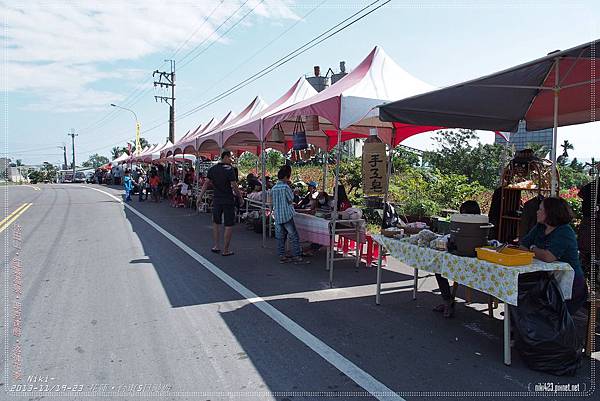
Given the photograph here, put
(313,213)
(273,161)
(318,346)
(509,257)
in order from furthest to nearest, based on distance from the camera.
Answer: (273,161)
(313,213)
(318,346)
(509,257)

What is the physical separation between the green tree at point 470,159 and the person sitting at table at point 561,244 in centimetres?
1257

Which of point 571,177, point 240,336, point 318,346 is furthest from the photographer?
point 571,177

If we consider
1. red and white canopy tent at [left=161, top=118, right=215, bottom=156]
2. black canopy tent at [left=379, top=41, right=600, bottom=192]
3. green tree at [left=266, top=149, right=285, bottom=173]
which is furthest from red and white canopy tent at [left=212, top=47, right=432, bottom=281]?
green tree at [left=266, top=149, right=285, bottom=173]

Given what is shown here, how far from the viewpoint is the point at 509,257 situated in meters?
3.70

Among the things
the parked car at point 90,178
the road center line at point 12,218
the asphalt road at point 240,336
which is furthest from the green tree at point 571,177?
the parked car at point 90,178

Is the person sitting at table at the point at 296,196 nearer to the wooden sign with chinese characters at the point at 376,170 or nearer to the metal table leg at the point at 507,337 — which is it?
the wooden sign with chinese characters at the point at 376,170

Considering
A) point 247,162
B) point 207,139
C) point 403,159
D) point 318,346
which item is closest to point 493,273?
point 318,346

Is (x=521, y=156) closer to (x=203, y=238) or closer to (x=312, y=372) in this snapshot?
(x=312, y=372)

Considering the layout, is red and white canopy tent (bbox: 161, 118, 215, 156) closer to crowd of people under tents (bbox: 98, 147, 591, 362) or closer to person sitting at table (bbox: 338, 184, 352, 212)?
crowd of people under tents (bbox: 98, 147, 591, 362)

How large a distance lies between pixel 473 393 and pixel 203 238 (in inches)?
309

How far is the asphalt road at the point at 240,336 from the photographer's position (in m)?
3.37

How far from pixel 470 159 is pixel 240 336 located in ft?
47.5

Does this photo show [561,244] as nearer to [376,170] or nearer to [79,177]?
[376,170]

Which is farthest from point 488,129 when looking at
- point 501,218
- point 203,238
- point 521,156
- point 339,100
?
point 203,238
